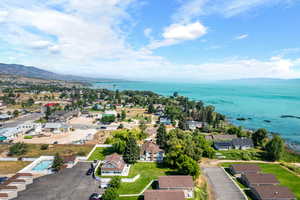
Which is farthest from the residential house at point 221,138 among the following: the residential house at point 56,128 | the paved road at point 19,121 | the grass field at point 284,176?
the paved road at point 19,121

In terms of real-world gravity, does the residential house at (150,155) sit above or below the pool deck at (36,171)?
above

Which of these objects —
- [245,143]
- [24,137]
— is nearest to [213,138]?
[245,143]

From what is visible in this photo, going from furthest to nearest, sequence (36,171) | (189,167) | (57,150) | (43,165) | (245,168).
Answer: (57,150) < (43,165) < (245,168) < (36,171) < (189,167)

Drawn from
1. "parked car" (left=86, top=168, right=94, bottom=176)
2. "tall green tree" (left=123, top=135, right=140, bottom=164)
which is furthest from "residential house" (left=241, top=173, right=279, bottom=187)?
"parked car" (left=86, top=168, right=94, bottom=176)

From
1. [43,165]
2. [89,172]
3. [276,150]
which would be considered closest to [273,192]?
[276,150]

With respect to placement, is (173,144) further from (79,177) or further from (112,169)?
(79,177)

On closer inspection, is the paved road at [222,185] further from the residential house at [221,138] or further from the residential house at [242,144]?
the residential house at [221,138]

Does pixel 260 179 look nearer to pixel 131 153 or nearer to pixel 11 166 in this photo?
pixel 131 153
